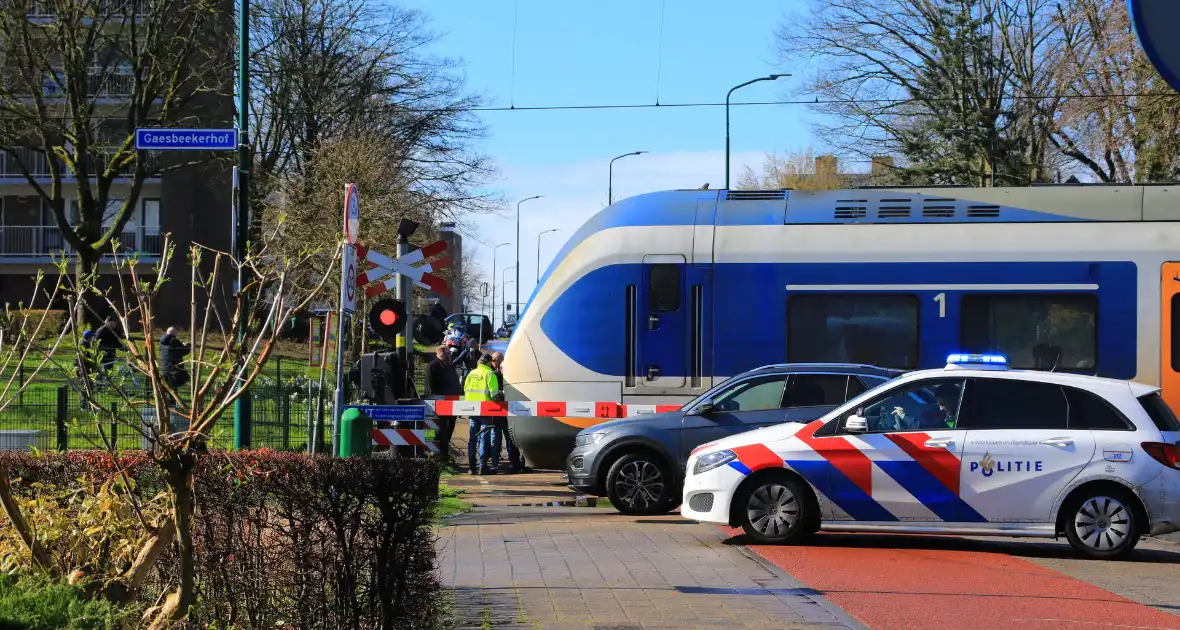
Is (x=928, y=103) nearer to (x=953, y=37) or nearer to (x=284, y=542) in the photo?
(x=953, y=37)

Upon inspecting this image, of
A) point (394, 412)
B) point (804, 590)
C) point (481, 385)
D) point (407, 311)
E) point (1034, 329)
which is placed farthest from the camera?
point (481, 385)

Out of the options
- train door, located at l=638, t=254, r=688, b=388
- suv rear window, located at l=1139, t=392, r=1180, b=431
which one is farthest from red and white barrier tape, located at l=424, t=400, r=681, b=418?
suv rear window, located at l=1139, t=392, r=1180, b=431

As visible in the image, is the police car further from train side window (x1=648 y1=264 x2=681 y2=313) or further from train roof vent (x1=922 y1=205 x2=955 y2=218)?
train roof vent (x1=922 y1=205 x2=955 y2=218)

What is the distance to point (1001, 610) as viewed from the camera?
853 cm

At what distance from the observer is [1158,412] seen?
11.2 metres

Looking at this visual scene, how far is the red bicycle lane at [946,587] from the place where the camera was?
27.0 ft

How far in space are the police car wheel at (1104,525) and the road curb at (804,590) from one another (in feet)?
8.28

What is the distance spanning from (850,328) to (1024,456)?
520cm

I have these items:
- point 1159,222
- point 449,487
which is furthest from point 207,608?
point 1159,222

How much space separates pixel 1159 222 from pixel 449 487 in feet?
29.0

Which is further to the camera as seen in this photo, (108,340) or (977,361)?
(108,340)

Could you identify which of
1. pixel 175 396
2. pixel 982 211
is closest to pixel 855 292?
pixel 982 211

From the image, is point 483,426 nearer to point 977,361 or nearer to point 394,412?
point 394,412

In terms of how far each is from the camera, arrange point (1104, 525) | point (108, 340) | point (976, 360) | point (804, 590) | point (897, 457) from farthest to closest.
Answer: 1. point (108, 340)
2. point (976, 360)
3. point (897, 457)
4. point (1104, 525)
5. point (804, 590)
